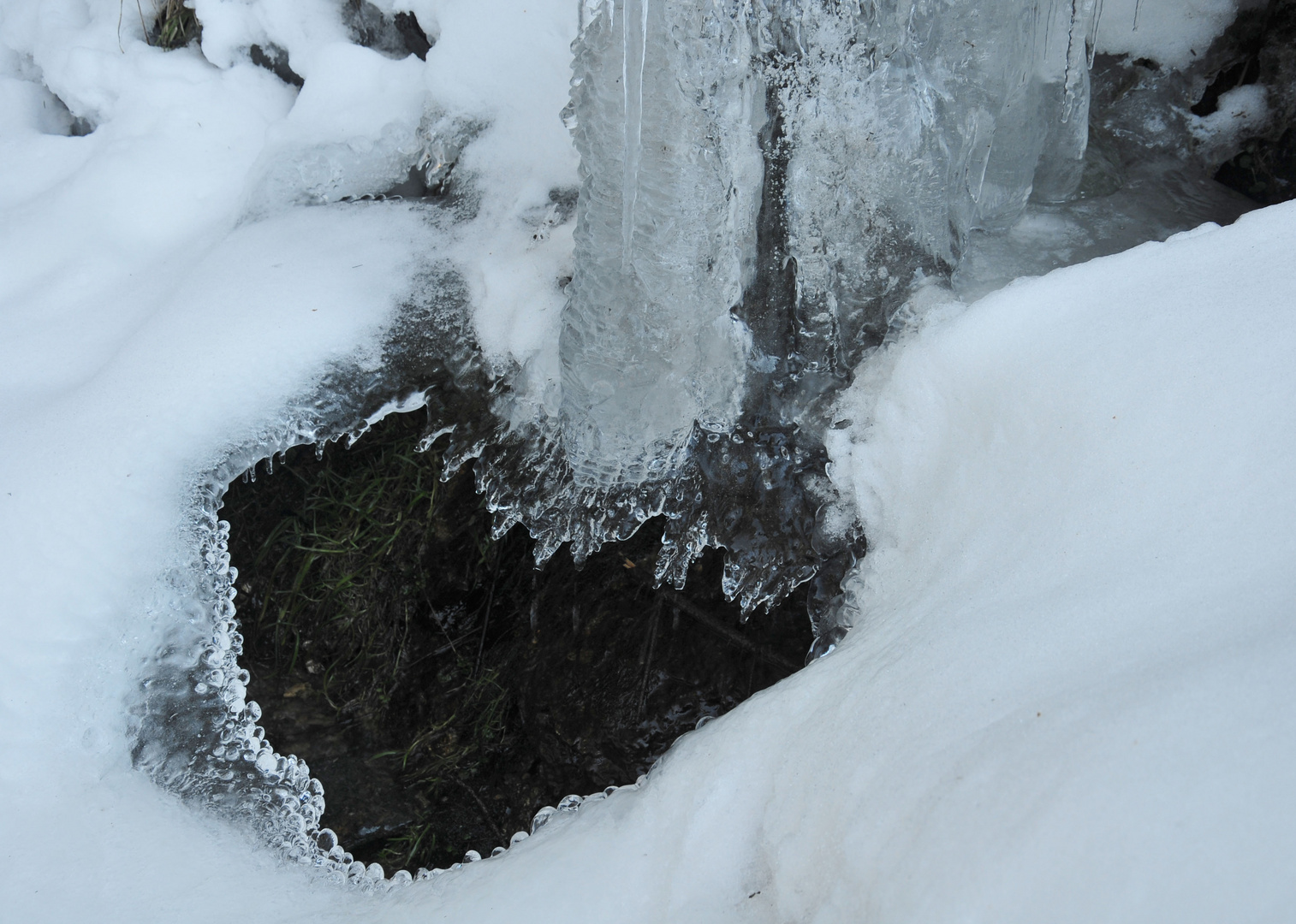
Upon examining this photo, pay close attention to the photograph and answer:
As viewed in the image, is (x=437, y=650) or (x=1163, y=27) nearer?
(x=1163, y=27)

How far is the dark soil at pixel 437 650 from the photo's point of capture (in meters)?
2.15

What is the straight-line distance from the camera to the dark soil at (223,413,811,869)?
215cm

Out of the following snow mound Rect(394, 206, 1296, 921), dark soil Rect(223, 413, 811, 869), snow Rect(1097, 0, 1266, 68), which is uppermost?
snow Rect(1097, 0, 1266, 68)

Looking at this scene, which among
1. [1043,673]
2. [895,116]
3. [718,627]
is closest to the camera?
[1043,673]

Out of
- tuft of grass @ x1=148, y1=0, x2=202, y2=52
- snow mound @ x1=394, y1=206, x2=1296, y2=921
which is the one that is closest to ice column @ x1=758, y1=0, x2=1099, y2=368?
snow mound @ x1=394, y1=206, x2=1296, y2=921

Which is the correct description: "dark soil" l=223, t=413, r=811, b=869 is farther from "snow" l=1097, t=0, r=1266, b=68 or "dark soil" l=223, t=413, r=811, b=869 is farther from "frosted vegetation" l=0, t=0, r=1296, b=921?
"snow" l=1097, t=0, r=1266, b=68

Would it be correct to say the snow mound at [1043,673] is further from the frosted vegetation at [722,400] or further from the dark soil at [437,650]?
the dark soil at [437,650]

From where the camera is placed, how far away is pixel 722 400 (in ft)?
6.03

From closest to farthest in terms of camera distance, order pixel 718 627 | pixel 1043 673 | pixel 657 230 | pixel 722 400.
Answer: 1. pixel 1043 673
2. pixel 657 230
3. pixel 722 400
4. pixel 718 627

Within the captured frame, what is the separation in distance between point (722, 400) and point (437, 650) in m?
1.03

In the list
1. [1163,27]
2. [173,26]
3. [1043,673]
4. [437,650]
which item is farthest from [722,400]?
[173,26]

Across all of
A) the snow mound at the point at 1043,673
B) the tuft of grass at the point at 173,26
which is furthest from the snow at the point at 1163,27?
the tuft of grass at the point at 173,26

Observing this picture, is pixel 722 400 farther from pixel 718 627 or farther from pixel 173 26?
pixel 173 26

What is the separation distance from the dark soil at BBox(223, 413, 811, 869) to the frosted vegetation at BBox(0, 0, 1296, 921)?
276 mm
